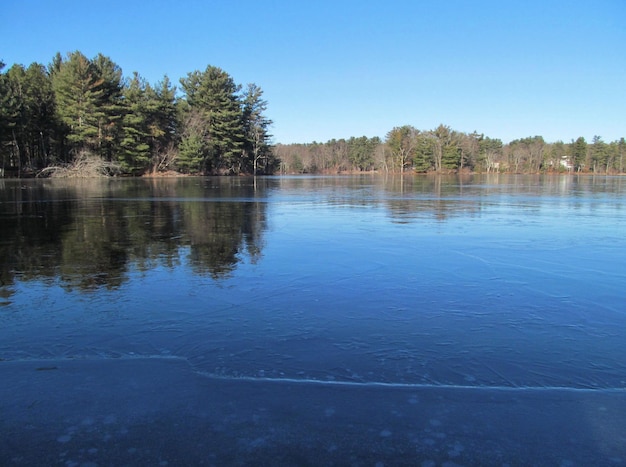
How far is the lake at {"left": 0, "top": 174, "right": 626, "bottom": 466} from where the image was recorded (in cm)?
242

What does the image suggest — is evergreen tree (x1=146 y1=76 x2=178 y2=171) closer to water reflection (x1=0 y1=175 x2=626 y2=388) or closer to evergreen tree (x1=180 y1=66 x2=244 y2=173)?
evergreen tree (x1=180 y1=66 x2=244 y2=173)

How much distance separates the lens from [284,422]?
2.59 meters

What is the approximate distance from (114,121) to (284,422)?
5482 cm

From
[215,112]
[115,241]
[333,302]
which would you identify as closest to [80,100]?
[215,112]

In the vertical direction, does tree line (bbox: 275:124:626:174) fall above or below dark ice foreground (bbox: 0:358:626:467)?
above

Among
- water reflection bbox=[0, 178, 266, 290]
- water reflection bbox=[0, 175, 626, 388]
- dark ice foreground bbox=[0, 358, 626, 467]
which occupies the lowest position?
dark ice foreground bbox=[0, 358, 626, 467]

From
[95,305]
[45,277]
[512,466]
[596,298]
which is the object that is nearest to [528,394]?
[512,466]

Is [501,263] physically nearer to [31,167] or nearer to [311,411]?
[311,411]

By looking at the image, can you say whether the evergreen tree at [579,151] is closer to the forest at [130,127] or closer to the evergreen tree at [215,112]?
the forest at [130,127]

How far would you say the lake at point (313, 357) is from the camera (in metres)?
2.42

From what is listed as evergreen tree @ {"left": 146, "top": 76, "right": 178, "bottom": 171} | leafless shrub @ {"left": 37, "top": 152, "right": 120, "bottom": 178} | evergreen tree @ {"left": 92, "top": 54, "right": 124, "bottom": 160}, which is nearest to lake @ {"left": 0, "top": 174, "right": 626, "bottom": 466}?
leafless shrub @ {"left": 37, "top": 152, "right": 120, "bottom": 178}

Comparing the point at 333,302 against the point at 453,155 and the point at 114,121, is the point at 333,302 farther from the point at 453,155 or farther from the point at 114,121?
the point at 453,155

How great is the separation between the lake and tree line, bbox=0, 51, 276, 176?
46410mm

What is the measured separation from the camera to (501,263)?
266 inches
